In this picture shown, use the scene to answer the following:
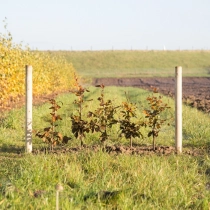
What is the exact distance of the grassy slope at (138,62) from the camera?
252 ft

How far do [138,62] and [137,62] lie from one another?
159 millimetres

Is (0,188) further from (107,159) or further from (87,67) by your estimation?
(87,67)

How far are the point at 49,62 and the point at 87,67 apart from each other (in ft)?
171

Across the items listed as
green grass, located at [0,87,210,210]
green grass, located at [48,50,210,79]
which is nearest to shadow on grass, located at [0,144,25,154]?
green grass, located at [0,87,210,210]

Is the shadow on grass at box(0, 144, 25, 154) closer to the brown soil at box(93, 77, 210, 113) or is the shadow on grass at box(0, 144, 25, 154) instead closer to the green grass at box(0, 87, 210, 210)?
the green grass at box(0, 87, 210, 210)

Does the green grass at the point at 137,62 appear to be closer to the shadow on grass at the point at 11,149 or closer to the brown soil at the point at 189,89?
the brown soil at the point at 189,89

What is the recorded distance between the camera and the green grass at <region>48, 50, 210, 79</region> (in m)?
76.8

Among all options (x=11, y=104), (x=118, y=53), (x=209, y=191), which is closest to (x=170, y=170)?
(x=209, y=191)

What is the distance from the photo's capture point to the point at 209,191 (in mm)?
6809

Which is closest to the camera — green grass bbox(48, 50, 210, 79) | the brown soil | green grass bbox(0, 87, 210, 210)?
green grass bbox(0, 87, 210, 210)

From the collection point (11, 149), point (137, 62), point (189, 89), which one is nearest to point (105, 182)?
point (11, 149)

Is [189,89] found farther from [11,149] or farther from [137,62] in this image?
[137,62]

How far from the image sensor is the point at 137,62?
84.8m

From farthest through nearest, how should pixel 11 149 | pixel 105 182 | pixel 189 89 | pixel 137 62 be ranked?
pixel 137 62
pixel 189 89
pixel 11 149
pixel 105 182
